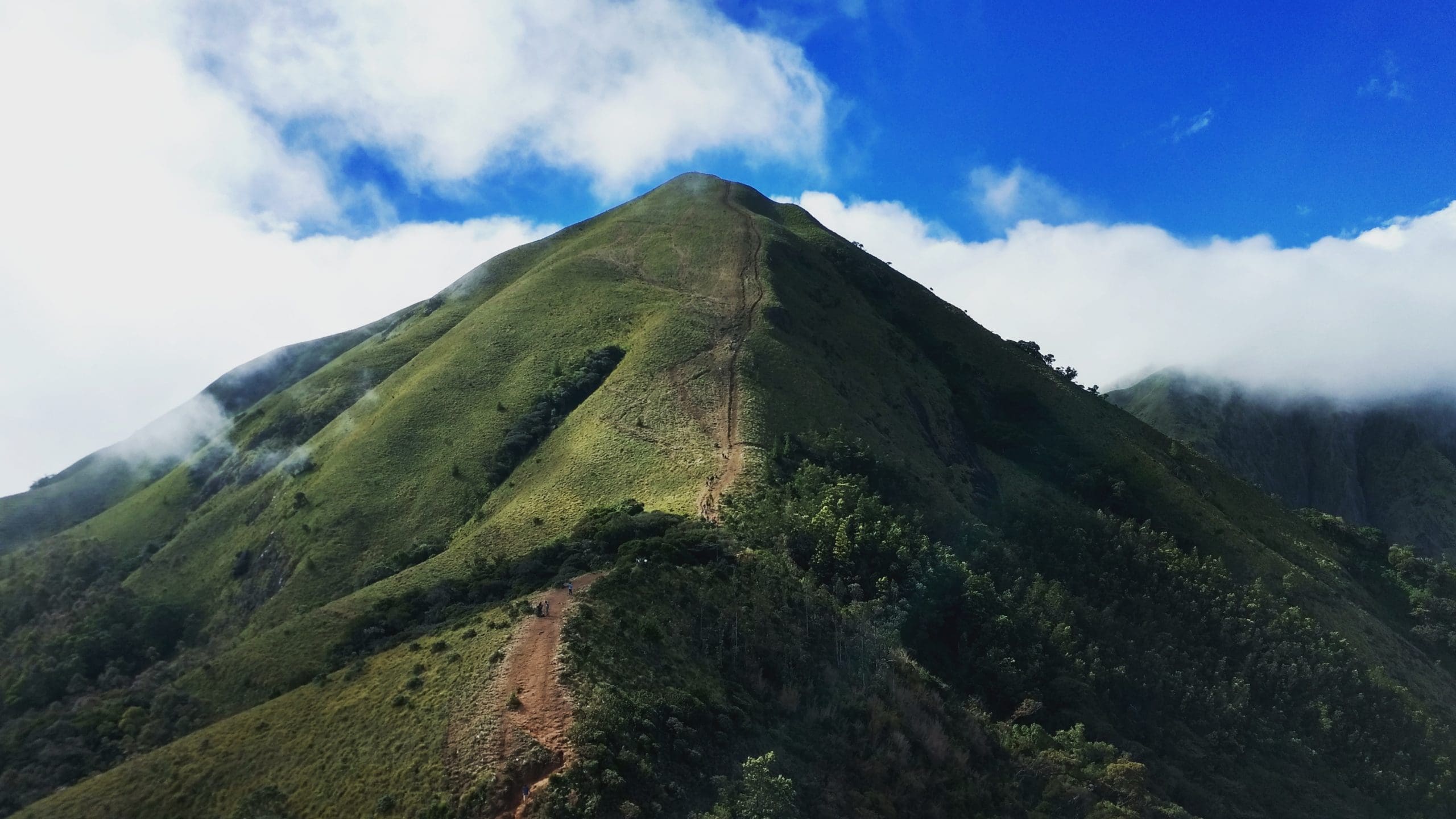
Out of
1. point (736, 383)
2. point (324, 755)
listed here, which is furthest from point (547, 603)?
point (736, 383)

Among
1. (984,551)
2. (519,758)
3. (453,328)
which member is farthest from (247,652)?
(453,328)

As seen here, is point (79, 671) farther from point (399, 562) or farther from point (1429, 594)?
point (1429, 594)

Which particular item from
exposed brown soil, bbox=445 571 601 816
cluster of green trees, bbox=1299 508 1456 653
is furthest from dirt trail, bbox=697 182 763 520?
cluster of green trees, bbox=1299 508 1456 653

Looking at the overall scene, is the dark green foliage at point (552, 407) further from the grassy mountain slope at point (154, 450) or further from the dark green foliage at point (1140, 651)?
the grassy mountain slope at point (154, 450)

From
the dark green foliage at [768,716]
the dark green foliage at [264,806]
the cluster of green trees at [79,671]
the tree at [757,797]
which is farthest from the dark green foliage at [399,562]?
the tree at [757,797]

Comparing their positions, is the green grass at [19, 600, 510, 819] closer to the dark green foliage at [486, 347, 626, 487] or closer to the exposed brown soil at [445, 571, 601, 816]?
the exposed brown soil at [445, 571, 601, 816]

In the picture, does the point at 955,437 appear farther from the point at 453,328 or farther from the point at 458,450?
the point at 453,328
